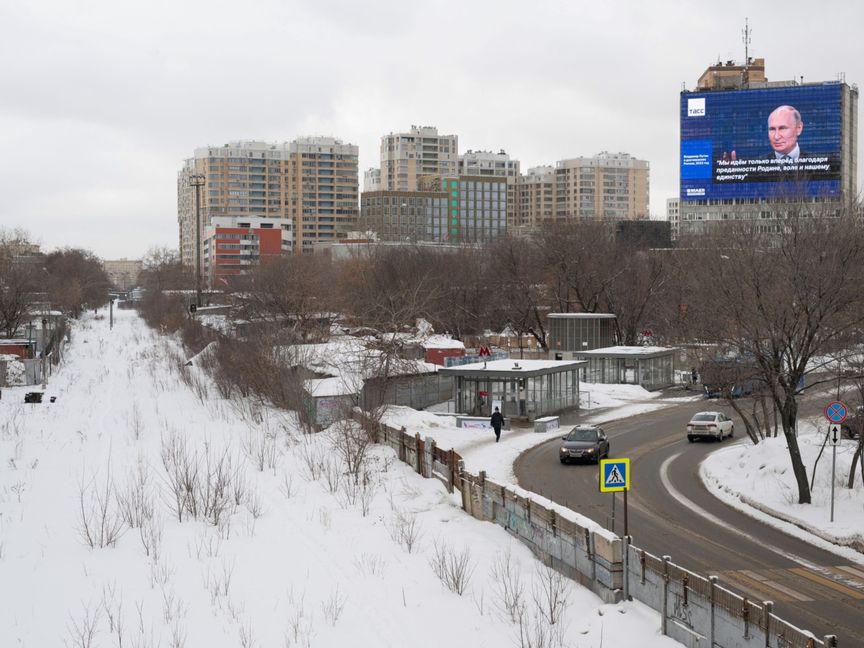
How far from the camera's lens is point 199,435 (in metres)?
36.1

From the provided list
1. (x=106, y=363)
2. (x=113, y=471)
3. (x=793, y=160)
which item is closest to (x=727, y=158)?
(x=793, y=160)

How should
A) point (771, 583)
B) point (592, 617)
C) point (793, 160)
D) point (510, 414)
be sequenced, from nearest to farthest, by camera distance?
point (592, 617), point (771, 583), point (510, 414), point (793, 160)

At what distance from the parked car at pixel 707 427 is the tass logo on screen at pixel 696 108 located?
87.9m

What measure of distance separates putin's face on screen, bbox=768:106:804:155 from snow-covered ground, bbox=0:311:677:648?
92.9 meters

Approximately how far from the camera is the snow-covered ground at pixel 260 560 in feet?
45.5

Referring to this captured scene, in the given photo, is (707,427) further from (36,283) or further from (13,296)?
(36,283)

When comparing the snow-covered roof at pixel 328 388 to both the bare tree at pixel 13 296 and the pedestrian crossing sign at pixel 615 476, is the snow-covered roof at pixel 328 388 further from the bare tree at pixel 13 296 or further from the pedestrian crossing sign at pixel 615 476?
the bare tree at pixel 13 296

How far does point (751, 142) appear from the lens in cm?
11188

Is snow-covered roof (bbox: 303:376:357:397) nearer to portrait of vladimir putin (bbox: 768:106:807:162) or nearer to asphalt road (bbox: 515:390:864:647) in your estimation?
asphalt road (bbox: 515:390:864:647)

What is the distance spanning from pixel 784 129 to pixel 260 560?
10933 centimetres

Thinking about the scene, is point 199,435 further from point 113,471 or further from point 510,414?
point 510,414

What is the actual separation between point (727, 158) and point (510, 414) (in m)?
83.3

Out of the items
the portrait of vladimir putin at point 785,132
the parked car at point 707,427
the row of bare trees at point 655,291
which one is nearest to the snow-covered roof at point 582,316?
the row of bare trees at point 655,291

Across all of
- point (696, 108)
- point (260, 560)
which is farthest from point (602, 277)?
point (260, 560)
